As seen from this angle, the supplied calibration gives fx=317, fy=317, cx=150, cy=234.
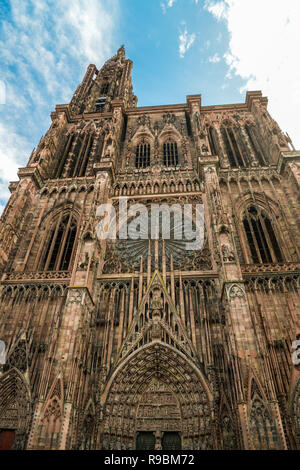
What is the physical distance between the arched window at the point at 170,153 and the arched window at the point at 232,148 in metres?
3.68

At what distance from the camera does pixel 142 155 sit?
2348cm

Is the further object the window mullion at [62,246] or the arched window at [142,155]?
the arched window at [142,155]

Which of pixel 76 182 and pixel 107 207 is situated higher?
pixel 76 182

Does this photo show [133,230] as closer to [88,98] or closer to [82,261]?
[82,261]

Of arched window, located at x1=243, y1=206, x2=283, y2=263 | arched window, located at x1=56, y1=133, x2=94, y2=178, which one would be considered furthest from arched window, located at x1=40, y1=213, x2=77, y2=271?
arched window, located at x1=243, y1=206, x2=283, y2=263

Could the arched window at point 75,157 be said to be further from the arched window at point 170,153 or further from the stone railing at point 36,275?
the stone railing at point 36,275

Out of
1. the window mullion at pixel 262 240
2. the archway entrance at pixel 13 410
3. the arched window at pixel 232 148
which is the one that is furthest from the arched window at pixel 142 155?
the archway entrance at pixel 13 410

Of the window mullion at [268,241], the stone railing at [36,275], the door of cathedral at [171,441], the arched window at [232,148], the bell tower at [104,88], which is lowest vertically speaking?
the door of cathedral at [171,441]

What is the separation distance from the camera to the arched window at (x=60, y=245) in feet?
55.6

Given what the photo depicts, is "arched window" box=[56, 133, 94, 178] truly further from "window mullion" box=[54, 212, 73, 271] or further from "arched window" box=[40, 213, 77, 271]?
"window mullion" box=[54, 212, 73, 271]

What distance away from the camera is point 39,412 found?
10.4 m

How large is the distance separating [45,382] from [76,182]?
43.1 feet

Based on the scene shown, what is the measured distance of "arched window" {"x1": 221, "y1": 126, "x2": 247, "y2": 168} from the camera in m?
21.4

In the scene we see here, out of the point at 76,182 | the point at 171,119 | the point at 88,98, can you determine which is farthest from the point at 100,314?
the point at 88,98
